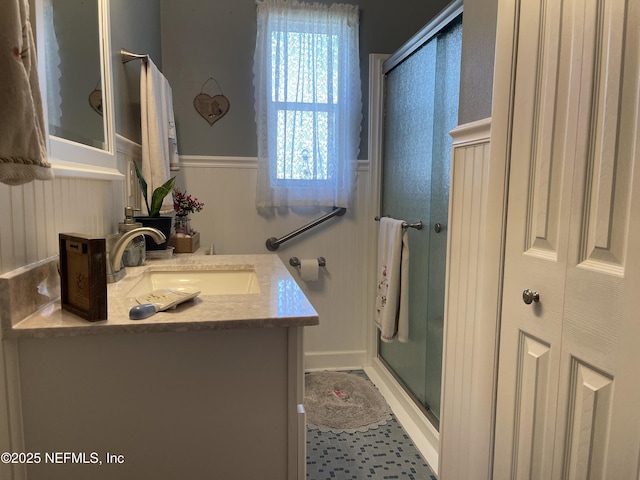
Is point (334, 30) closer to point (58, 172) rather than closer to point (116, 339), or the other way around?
point (58, 172)

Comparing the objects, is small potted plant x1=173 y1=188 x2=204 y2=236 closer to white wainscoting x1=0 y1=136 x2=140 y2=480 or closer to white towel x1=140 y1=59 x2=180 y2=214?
white towel x1=140 y1=59 x2=180 y2=214

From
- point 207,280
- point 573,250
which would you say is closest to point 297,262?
point 207,280

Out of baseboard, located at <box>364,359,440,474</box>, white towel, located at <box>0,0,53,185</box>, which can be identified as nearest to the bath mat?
baseboard, located at <box>364,359,440,474</box>

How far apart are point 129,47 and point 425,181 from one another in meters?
1.33

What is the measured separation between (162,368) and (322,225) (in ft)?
5.57

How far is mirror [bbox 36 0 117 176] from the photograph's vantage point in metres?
0.99

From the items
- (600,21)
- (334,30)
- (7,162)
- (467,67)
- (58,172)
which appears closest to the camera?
(7,162)

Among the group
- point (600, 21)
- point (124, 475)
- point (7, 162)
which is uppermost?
point (600, 21)

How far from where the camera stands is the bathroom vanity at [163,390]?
82 centimetres

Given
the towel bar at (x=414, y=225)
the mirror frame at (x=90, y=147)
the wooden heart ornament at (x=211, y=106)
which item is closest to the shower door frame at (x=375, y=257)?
the towel bar at (x=414, y=225)

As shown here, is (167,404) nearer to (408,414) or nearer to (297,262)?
(408,414)

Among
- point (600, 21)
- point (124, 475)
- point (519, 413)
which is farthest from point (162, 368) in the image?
point (600, 21)

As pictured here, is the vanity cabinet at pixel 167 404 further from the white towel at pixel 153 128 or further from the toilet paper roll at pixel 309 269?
the toilet paper roll at pixel 309 269

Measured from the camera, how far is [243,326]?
850mm
